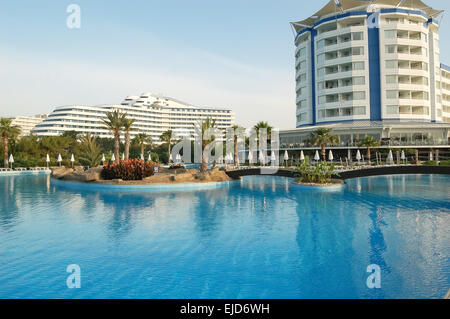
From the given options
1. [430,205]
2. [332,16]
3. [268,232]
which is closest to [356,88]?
[332,16]

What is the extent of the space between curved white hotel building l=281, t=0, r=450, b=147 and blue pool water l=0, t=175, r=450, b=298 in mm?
41491

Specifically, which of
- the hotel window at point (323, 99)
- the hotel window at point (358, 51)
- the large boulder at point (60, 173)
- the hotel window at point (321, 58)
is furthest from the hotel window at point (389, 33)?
the large boulder at point (60, 173)

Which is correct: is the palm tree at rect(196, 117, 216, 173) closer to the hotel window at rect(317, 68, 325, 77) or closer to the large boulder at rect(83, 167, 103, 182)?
the large boulder at rect(83, 167, 103, 182)

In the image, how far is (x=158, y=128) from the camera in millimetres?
158625

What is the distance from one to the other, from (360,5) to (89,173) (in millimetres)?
54094

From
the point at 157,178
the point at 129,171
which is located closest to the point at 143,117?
the point at 129,171

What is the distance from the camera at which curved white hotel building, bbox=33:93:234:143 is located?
12388 cm

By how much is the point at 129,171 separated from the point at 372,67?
46.1 m

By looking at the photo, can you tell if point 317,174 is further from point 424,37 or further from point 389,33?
point 424,37

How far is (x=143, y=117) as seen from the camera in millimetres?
153250

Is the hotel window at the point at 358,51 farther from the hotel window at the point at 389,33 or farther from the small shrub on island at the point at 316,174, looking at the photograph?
the small shrub on island at the point at 316,174

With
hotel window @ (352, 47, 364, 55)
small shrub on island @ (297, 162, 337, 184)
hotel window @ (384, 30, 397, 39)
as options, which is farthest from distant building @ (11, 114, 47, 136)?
small shrub on island @ (297, 162, 337, 184)

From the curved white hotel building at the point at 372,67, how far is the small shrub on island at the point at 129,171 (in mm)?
32039
